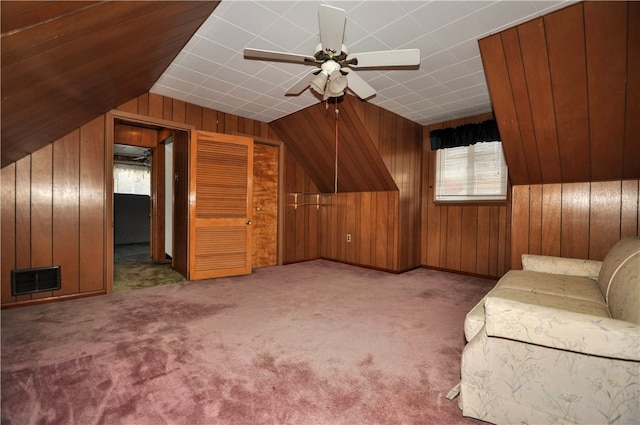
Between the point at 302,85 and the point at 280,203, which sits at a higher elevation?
the point at 302,85

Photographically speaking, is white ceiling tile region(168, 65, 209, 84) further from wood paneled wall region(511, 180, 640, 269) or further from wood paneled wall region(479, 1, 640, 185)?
wood paneled wall region(511, 180, 640, 269)

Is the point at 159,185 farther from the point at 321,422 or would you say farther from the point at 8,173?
the point at 321,422

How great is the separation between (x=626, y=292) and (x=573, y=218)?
2.10m

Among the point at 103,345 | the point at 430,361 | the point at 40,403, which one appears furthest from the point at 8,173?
→ the point at 430,361

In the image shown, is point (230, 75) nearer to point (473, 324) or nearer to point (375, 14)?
point (375, 14)

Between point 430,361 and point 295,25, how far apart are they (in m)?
2.73

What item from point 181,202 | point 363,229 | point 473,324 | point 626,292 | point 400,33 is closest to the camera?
point 626,292

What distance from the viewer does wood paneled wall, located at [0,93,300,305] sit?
284 cm

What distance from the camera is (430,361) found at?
1943mm

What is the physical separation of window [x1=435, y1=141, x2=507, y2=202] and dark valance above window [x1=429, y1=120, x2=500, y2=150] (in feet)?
0.65

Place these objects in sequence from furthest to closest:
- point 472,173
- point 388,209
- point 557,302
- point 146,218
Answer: point 146,218
point 388,209
point 472,173
point 557,302

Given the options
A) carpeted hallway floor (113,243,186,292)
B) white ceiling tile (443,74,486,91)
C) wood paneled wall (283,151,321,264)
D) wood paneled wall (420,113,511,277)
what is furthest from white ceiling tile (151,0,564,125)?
carpeted hallway floor (113,243,186,292)

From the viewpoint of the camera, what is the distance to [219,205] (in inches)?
162

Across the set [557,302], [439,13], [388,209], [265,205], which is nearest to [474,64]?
[439,13]
